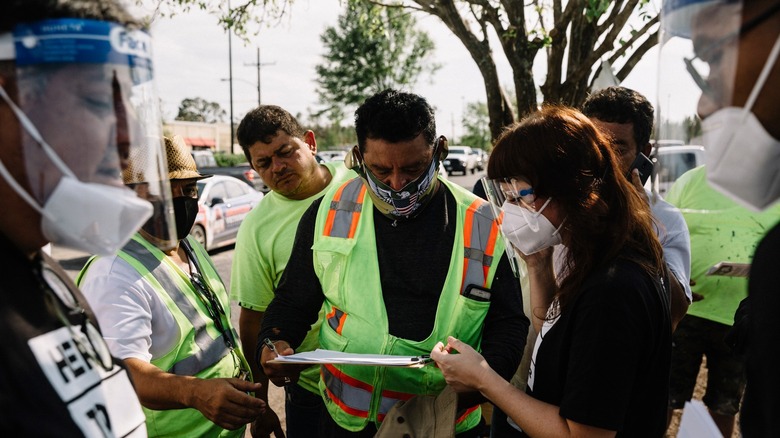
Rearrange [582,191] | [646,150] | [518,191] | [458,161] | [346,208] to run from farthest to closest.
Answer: [458,161], [646,150], [346,208], [518,191], [582,191]

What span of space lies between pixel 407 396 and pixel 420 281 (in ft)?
1.36

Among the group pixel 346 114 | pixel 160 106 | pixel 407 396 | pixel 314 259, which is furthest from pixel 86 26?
pixel 346 114

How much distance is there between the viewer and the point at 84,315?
1232 millimetres

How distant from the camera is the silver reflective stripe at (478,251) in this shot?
2.04 meters

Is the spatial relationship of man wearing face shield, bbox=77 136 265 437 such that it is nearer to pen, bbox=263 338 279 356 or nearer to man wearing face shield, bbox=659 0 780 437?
pen, bbox=263 338 279 356

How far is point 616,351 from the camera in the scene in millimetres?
1419

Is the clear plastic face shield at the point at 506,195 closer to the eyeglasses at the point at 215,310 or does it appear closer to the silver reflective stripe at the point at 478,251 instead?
the silver reflective stripe at the point at 478,251

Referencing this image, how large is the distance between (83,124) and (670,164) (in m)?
1.34

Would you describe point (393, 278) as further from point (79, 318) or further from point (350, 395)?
point (79, 318)

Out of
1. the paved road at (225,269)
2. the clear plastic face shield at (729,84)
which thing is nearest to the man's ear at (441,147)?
the clear plastic face shield at (729,84)

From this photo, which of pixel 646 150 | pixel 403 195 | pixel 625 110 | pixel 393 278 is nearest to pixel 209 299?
pixel 393 278

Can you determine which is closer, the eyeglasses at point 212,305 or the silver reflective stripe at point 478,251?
the silver reflective stripe at point 478,251

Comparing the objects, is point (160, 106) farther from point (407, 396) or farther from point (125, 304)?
point (407, 396)

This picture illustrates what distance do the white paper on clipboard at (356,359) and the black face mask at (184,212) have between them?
31.2 inches
